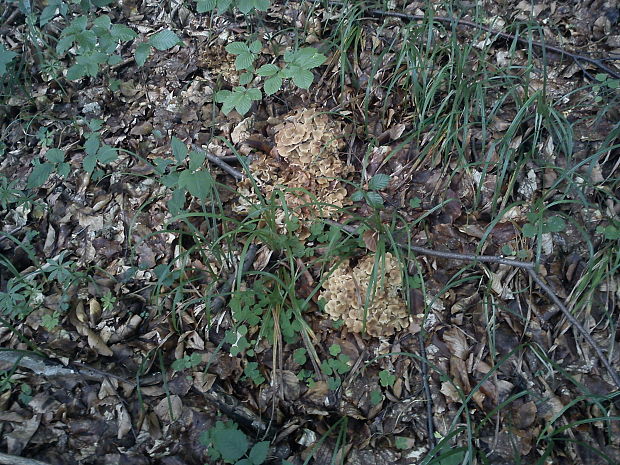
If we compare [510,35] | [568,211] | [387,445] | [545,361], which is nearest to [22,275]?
[387,445]

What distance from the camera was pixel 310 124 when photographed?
2.77m

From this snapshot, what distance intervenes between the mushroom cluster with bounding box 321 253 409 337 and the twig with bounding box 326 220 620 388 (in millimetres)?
185

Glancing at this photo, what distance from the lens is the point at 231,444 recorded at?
180 cm

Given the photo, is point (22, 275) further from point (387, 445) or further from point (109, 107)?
point (387, 445)

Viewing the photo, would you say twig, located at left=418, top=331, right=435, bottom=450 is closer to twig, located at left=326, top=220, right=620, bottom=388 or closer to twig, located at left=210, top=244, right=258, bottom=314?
twig, located at left=326, top=220, right=620, bottom=388

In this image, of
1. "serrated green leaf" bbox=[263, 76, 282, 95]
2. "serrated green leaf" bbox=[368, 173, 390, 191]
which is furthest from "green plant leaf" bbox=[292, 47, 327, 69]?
"serrated green leaf" bbox=[368, 173, 390, 191]

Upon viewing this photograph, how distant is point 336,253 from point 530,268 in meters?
0.94

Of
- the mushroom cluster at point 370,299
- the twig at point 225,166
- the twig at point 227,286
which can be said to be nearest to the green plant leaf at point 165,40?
the twig at point 225,166

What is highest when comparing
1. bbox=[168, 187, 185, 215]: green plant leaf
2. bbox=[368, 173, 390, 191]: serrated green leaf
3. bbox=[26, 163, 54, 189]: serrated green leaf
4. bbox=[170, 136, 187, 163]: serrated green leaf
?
bbox=[170, 136, 187, 163]: serrated green leaf

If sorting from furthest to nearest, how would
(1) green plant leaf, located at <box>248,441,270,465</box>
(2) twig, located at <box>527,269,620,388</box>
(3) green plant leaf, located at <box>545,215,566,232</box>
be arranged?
(3) green plant leaf, located at <box>545,215,566,232</box> → (2) twig, located at <box>527,269,620,388</box> → (1) green plant leaf, located at <box>248,441,270,465</box>

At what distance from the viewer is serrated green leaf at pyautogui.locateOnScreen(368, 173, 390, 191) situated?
2.54 meters

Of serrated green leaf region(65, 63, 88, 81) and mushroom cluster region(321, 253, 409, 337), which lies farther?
serrated green leaf region(65, 63, 88, 81)

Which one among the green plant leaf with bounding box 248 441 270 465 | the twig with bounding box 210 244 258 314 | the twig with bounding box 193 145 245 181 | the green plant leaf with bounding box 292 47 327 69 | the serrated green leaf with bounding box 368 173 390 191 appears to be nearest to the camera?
the green plant leaf with bounding box 248 441 270 465

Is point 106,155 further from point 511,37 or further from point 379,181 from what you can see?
point 511,37
